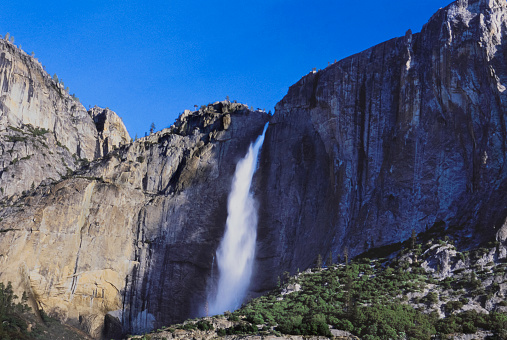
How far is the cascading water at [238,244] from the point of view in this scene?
86062 mm

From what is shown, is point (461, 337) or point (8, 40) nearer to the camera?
point (461, 337)

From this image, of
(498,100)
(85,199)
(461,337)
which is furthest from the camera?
A: (85,199)

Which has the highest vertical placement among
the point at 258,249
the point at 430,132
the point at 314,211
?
the point at 430,132

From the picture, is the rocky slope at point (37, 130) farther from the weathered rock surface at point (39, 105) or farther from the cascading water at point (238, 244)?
the cascading water at point (238, 244)

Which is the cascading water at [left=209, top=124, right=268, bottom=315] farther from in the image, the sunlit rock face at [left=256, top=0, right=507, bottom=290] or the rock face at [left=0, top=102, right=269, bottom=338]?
the sunlit rock face at [left=256, top=0, right=507, bottom=290]

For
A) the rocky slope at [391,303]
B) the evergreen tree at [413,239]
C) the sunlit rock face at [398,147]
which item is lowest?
the rocky slope at [391,303]

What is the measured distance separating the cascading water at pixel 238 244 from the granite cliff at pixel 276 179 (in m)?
1.41

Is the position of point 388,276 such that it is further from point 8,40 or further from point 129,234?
point 8,40

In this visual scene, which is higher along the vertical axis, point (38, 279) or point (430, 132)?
point (430, 132)

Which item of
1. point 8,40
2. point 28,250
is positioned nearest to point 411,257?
point 28,250

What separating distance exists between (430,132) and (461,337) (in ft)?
98.0

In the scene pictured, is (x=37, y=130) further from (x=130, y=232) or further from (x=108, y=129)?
(x=130, y=232)

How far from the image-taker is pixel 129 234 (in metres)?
90.9

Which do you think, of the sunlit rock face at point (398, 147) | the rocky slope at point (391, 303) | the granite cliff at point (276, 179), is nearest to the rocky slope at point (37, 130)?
the granite cliff at point (276, 179)
